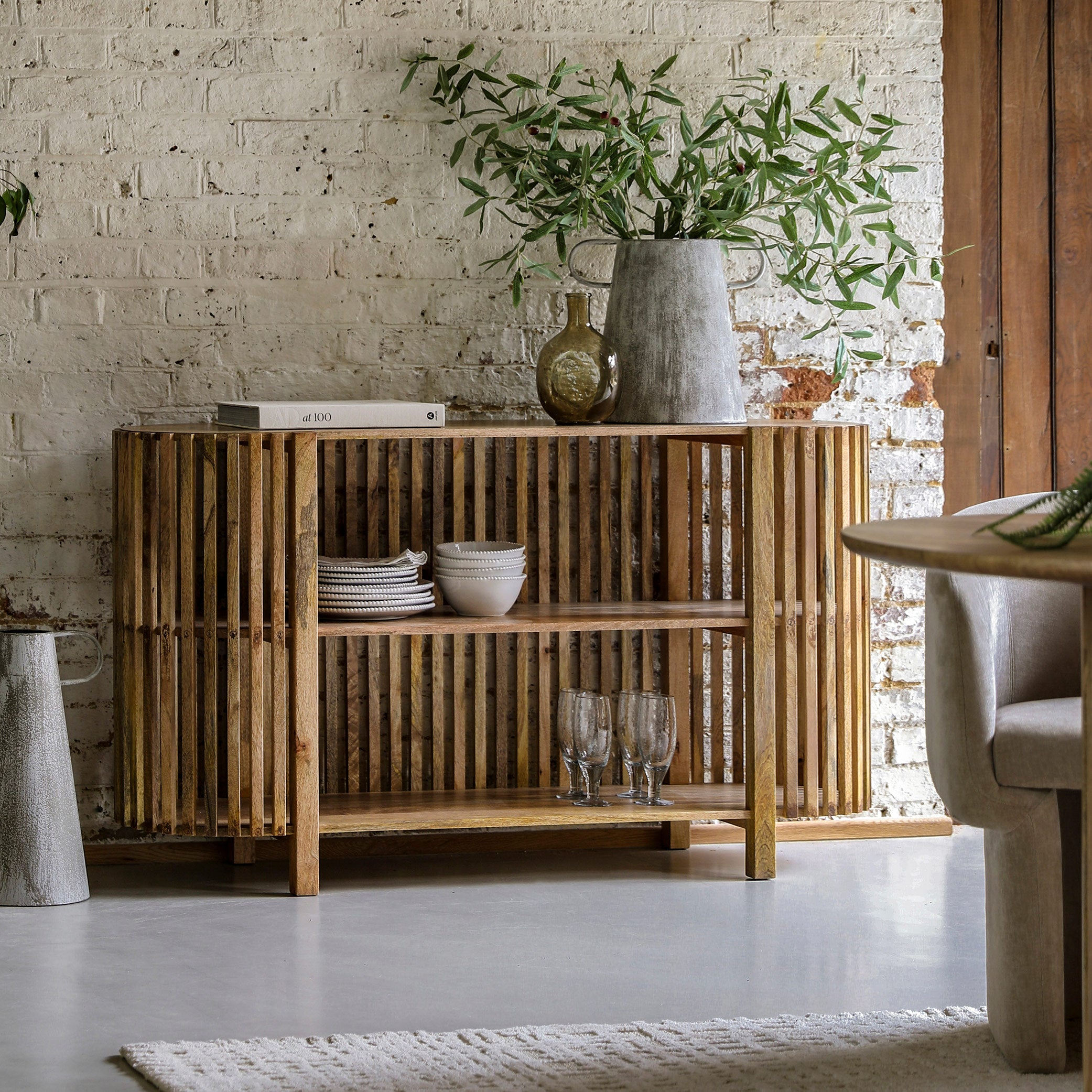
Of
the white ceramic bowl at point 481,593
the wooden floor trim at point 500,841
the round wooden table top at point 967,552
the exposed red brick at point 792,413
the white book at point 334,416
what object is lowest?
the wooden floor trim at point 500,841

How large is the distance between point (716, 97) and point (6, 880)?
2.29 meters

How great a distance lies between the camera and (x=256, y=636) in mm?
3006

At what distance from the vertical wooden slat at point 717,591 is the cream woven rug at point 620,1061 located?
1.23 m

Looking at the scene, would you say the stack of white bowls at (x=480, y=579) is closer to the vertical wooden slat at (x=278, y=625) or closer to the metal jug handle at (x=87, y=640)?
the vertical wooden slat at (x=278, y=625)

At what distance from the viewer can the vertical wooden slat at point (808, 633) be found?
3248mm

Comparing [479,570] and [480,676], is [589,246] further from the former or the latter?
[480,676]

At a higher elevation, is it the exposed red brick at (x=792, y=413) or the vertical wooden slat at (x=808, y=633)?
the exposed red brick at (x=792, y=413)

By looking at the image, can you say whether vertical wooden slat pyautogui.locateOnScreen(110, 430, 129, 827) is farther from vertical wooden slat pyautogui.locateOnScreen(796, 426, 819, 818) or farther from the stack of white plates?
vertical wooden slat pyautogui.locateOnScreen(796, 426, 819, 818)

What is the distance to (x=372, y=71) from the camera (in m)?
3.39

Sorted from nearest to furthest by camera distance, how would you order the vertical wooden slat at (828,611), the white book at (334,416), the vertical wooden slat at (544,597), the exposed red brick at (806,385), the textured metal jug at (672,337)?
the white book at (334,416)
the textured metal jug at (672,337)
the vertical wooden slat at (828,611)
the vertical wooden slat at (544,597)
the exposed red brick at (806,385)

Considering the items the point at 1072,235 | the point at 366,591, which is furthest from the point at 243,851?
the point at 1072,235

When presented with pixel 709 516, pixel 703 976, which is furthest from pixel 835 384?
pixel 703 976

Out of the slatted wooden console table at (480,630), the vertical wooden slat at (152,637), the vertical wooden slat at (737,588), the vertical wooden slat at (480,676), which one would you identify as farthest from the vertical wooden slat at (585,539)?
the vertical wooden slat at (152,637)

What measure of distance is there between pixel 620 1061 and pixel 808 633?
129 cm
